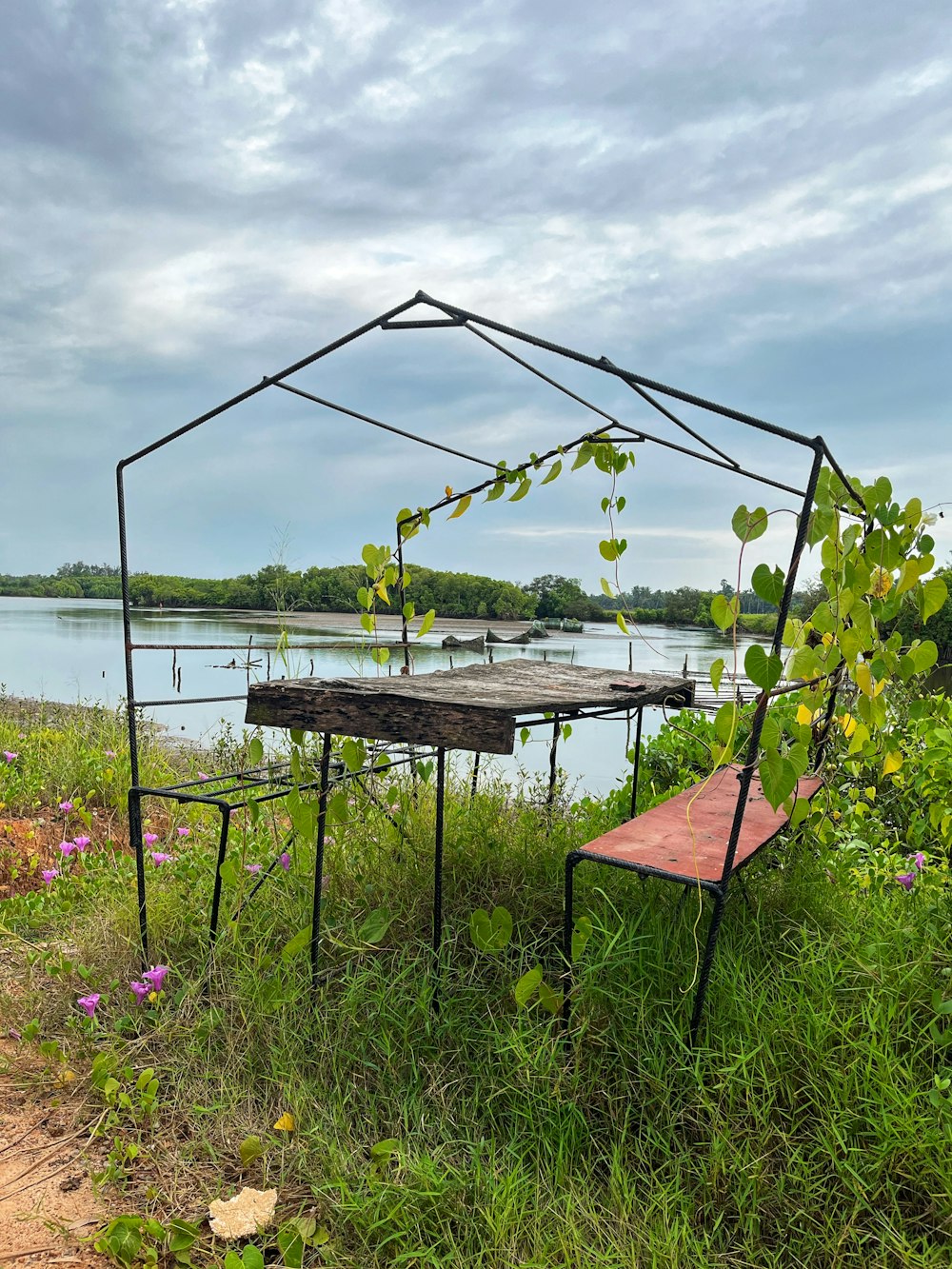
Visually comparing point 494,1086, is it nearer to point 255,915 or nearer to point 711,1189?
point 711,1189

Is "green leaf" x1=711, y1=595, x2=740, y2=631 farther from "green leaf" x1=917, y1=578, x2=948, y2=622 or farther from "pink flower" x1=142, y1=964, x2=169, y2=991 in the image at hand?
"pink flower" x1=142, y1=964, x2=169, y2=991

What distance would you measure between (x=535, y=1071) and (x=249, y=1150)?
30.0 inches

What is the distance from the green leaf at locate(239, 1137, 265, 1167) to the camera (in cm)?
227

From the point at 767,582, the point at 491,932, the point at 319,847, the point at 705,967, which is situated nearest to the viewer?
the point at 767,582

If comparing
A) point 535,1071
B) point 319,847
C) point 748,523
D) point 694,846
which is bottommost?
point 535,1071

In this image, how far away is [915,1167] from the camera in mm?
1980

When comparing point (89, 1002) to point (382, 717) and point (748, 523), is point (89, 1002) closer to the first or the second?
point (382, 717)

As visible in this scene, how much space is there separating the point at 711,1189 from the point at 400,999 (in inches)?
38.9

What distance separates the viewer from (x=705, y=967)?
2139 mm

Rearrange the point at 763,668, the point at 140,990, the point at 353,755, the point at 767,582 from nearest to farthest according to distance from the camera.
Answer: the point at 763,668 < the point at 767,582 < the point at 353,755 < the point at 140,990

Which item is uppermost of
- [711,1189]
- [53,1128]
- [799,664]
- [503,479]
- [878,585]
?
[503,479]

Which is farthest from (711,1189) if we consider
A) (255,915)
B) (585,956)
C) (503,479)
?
(503,479)

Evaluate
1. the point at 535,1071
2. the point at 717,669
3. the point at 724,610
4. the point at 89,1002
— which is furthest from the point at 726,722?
the point at 89,1002

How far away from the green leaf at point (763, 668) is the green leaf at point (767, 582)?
173mm
